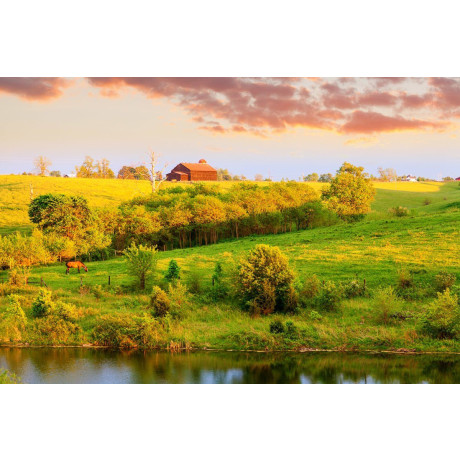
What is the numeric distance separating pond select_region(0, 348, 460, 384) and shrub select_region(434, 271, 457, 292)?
15.6 ft

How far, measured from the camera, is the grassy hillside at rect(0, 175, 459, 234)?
50344mm

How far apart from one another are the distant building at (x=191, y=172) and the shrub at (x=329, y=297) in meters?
18.7

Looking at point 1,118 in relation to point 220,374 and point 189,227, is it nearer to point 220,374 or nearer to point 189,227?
point 189,227

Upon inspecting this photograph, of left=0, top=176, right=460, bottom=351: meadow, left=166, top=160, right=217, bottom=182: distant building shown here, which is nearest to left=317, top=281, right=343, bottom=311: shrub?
left=0, top=176, right=460, bottom=351: meadow

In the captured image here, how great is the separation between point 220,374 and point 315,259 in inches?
456

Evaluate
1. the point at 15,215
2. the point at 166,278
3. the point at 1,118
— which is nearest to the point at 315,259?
the point at 166,278

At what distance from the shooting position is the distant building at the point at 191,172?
37.8m

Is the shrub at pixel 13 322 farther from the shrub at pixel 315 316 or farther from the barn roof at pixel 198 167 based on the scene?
the barn roof at pixel 198 167

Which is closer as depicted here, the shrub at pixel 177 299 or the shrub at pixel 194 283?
the shrub at pixel 177 299

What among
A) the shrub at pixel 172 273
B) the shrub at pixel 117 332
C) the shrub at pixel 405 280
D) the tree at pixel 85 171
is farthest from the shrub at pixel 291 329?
the tree at pixel 85 171

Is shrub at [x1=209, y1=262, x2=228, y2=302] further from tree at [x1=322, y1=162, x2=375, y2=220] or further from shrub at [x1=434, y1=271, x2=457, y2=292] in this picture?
tree at [x1=322, y1=162, x2=375, y2=220]

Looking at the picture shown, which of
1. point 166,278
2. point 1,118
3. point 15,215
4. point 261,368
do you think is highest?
point 1,118

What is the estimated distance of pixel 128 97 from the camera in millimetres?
30000

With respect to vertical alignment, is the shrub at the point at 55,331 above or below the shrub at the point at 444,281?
below
